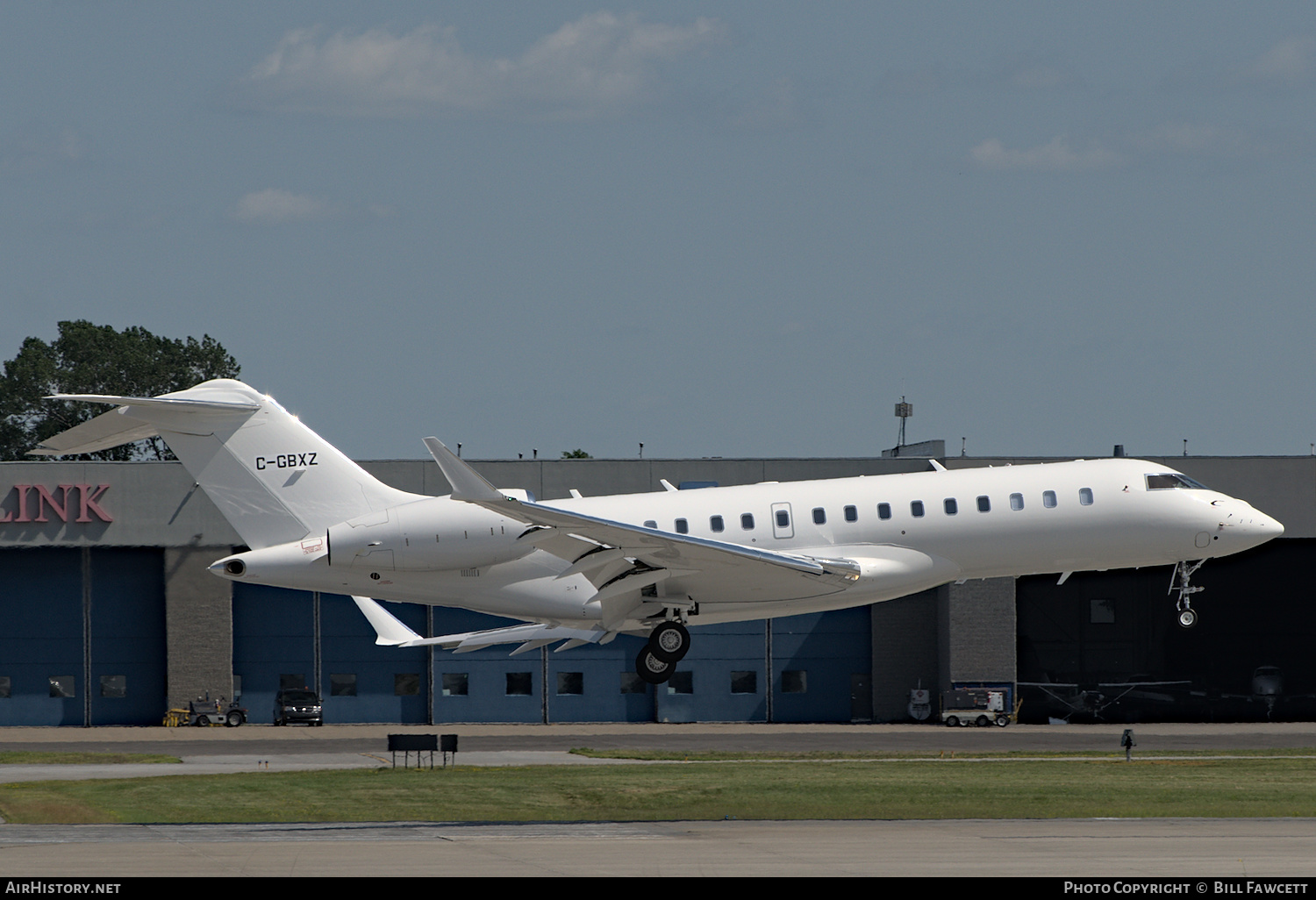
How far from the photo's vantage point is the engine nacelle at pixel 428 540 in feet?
94.0

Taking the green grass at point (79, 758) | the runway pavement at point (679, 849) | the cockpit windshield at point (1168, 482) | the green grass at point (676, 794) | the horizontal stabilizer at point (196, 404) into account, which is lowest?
the green grass at point (79, 758)

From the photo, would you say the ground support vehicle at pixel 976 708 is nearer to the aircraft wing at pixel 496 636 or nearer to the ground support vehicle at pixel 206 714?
the ground support vehicle at pixel 206 714

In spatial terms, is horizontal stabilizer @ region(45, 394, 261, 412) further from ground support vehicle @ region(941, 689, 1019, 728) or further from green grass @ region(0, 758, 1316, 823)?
ground support vehicle @ region(941, 689, 1019, 728)

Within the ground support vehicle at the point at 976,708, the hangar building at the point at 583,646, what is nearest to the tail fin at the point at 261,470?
the hangar building at the point at 583,646

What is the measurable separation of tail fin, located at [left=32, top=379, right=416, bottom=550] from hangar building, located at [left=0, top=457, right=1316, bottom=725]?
91.1 ft

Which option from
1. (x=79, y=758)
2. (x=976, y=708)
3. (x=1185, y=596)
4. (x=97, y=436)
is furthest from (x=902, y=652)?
(x=97, y=436)

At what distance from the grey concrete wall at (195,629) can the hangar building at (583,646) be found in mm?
70

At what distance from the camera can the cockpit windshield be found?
29.5m

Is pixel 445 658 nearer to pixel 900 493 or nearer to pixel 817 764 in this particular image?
pixel 817 764

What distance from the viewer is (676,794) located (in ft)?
111

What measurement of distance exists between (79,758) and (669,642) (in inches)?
888

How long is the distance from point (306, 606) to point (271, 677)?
285 centimetres
